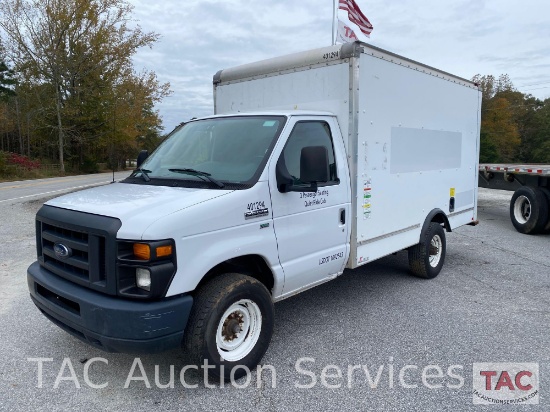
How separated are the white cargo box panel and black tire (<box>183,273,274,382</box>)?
144 centimetres

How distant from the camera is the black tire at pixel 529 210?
9.69 m

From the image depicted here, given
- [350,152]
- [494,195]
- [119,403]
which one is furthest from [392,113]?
[494,195]

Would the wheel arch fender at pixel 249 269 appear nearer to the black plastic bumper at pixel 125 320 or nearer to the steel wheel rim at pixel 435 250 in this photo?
the black plastic bumper at pixel 125 320

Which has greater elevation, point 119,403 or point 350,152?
point 350,152

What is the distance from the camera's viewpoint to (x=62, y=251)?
3.38m

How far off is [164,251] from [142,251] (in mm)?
145

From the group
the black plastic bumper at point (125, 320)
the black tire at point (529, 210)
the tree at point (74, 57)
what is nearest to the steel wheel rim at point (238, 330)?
the black plastic bumper at point (125, 320)

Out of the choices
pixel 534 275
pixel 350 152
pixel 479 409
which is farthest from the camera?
pixel 534 275

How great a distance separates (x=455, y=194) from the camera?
22.4 ft

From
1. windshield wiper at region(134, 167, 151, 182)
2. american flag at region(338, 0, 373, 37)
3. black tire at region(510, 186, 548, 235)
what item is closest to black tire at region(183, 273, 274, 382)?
windshield wiper at region(134, 167, 151, 182)

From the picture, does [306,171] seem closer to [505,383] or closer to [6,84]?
[505,383]

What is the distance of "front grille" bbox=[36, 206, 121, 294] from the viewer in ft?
9.95

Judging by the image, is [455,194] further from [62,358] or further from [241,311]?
[62,358]

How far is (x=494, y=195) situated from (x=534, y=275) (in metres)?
12.2
